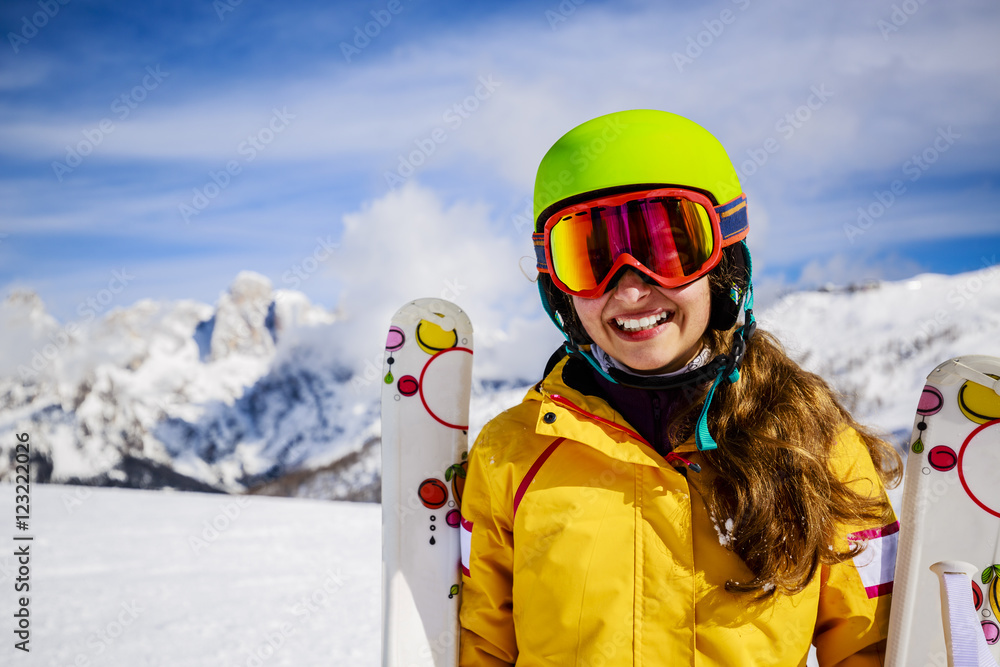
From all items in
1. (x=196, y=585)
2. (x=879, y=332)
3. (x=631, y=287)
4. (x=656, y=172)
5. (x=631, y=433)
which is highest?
(x=879, y=332)

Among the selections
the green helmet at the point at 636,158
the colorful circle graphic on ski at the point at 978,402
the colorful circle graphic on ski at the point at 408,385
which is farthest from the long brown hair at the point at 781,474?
the colorful circle graphic on ski at the point at 408,385

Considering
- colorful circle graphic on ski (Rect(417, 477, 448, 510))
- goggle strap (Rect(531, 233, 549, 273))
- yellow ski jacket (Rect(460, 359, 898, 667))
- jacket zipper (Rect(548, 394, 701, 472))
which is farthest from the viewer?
colorful circle graphic on ski (Rect(417, 477, 448, 510))

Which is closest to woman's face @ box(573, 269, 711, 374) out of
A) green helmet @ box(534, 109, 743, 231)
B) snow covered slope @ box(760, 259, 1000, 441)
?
green helmet @ box(534, 109, 743, 231)

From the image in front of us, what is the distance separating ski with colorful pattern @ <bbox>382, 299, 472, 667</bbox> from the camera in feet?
6.73

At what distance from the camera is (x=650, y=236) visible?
1758mm

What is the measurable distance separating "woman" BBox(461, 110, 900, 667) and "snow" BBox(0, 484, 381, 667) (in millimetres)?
3301

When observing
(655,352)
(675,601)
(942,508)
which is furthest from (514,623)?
(942,508)

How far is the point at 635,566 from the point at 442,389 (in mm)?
1001

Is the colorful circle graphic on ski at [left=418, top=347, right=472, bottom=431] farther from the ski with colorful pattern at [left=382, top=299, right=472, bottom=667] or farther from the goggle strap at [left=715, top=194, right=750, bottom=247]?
the goggle strap at [left=715, top=194, right=750, bottom=247]

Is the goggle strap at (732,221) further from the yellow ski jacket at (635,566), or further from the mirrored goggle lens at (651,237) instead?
the yellow ski jacket at (635,566)

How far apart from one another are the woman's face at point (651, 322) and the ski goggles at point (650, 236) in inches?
1.6

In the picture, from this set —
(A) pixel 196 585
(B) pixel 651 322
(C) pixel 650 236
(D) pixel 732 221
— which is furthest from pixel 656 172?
(A) pixel 196 585

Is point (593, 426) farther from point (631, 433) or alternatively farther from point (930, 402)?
point (930, 402)

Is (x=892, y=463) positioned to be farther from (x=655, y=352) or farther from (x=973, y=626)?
(x=655, y=352)
